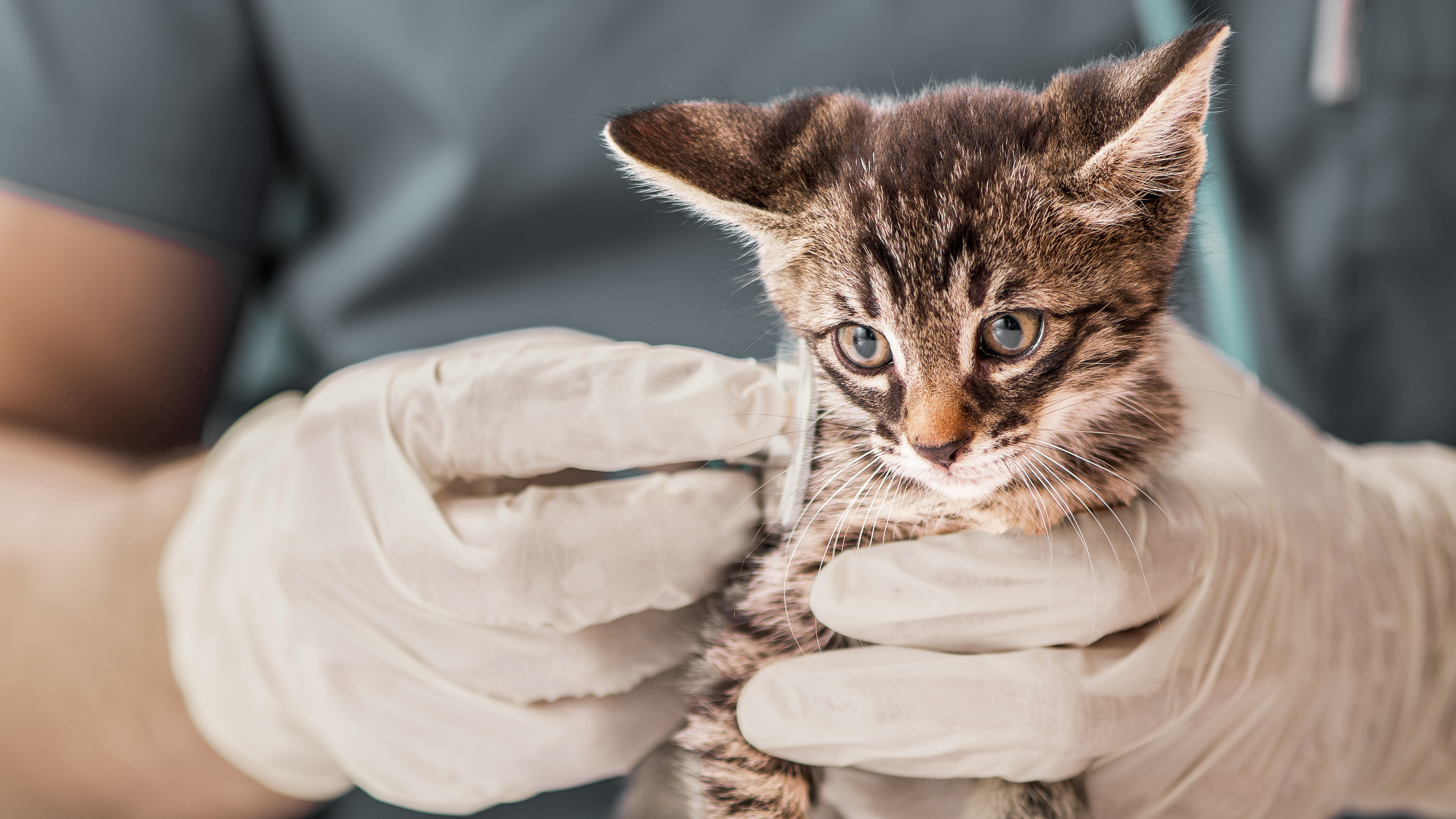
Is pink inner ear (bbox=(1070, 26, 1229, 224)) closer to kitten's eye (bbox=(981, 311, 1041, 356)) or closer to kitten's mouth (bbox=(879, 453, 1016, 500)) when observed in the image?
kitten's eye (bbox=(981, 311, 1041, 356))

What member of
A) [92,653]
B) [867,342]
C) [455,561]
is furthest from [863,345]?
[92,653]

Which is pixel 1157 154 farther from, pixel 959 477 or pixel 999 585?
pixel 999 585

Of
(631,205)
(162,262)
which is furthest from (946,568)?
(162,262)

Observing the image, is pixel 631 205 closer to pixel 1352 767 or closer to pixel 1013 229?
pixel 1013 229

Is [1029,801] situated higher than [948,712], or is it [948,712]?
[948,712]

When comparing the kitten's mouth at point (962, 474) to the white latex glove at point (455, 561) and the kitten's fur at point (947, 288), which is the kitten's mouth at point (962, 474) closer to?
the kitten's fur at point (947, 288)

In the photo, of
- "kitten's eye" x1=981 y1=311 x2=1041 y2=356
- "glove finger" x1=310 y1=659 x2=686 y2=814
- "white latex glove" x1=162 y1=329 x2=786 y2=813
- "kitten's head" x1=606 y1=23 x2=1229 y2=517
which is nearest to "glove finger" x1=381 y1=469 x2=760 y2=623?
"white latex glove" x1=162 y1=329 x2=786 y2=813
